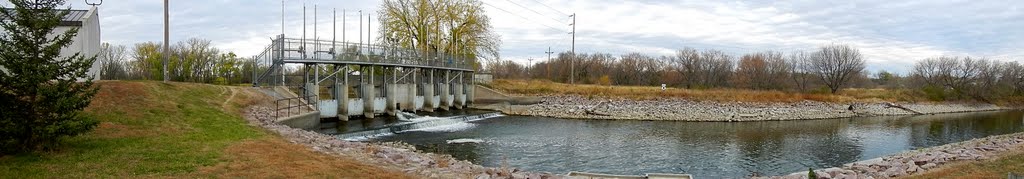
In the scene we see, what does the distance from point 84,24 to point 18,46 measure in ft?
44.0

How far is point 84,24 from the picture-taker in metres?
22.4

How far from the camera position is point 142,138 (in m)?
14.1

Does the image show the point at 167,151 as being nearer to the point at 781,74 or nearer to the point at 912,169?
the point at 912,169

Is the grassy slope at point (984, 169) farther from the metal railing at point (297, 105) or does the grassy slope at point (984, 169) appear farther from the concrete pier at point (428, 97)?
the concrete pier at point (428, 97)

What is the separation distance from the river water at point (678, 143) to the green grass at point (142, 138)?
6.73 m

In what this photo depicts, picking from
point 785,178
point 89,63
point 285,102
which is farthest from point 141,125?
point 785,178

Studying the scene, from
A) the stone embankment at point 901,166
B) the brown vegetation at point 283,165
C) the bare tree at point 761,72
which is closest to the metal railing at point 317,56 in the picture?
the brown vegetation at point 283,165

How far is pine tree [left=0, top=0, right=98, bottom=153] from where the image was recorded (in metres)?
10.9

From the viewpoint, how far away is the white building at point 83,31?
2178 cm

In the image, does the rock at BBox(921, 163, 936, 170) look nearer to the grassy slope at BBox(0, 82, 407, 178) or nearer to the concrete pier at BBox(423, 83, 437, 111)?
the grassy slope at BBox(0, 82, 407, 178)

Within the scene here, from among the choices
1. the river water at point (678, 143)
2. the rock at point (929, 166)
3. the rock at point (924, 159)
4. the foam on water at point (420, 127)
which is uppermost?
the rock at point (929, 166)

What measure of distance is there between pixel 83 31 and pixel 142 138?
1128cm

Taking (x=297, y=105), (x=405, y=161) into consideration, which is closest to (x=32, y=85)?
(x=405, y=161)

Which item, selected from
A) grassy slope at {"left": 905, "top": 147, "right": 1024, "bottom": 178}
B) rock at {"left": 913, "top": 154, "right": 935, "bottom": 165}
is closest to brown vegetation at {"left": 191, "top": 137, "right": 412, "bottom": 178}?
grassy slope at {"left": 905, "top": 147, "right": 1024, "bottom": 178}
